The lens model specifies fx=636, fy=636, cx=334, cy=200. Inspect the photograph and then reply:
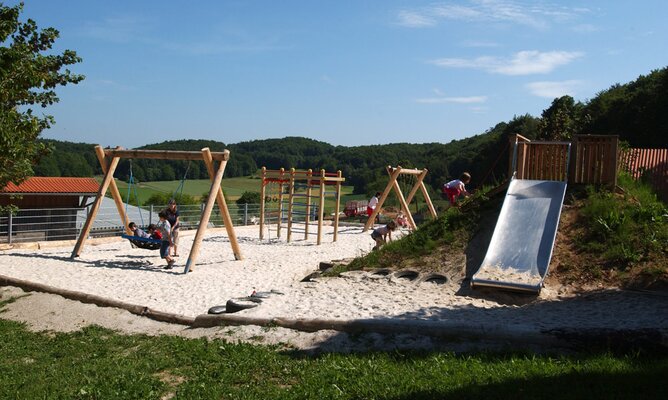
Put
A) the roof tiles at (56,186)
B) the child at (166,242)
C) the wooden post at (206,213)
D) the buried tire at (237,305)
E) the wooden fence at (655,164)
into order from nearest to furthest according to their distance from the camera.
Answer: the buried tire at (237,305) → the wooden post at (206,213) → the child at (166,242) → the wooden fence at (655,164) → the roof tiles at (56,186)

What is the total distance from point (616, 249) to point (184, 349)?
297 inches

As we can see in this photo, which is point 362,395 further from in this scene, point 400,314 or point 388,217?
point 388,217

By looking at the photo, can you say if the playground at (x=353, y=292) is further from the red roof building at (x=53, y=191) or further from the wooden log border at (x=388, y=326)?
the red roof building at (x=53, y=191)

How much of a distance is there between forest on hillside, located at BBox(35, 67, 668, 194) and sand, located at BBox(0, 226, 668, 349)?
287cm

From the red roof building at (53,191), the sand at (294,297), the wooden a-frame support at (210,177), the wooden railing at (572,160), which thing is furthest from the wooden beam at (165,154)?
the red roof building at (53,191)

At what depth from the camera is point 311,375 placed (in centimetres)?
621

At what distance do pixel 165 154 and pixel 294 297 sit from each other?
22.4 ft

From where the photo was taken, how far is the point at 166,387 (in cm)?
599

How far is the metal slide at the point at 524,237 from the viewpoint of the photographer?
1061 cm

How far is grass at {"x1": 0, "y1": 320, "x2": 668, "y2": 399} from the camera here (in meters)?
5.45

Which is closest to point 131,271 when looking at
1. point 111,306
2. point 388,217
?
point 111,306

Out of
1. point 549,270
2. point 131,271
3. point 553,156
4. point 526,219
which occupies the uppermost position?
point 553,156

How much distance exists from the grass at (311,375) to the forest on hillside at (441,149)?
8.54 meters

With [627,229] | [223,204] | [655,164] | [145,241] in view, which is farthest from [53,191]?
Answer: [627,229]
